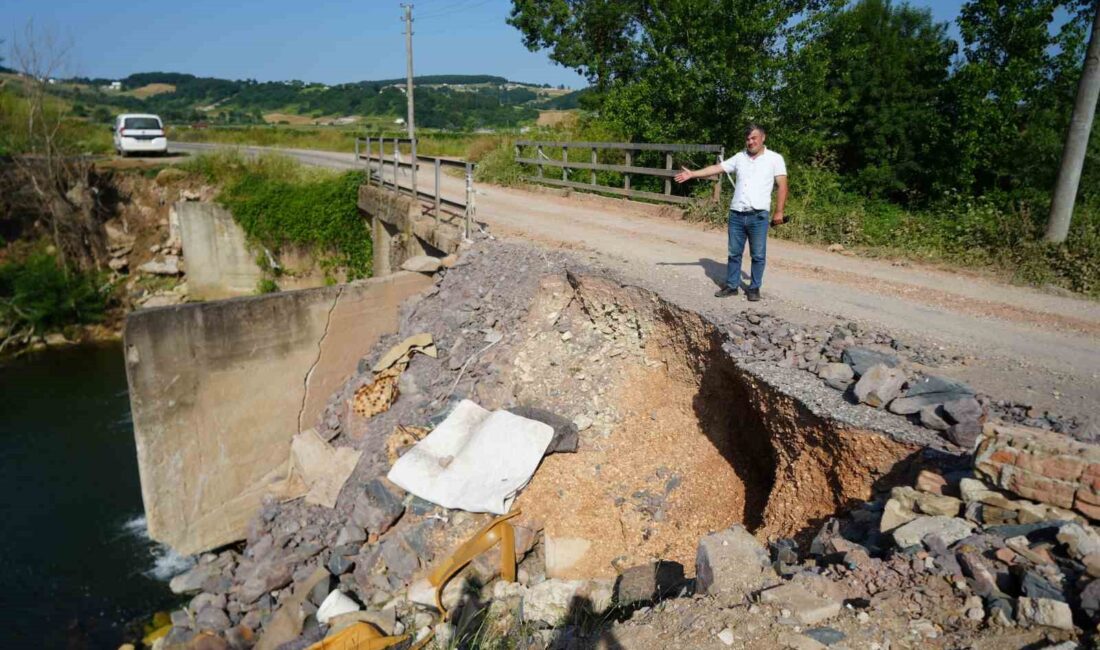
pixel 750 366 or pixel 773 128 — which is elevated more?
pixel 773 128

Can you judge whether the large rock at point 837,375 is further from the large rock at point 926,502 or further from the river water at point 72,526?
the river water at point 72,526

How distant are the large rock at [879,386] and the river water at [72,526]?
809 cm

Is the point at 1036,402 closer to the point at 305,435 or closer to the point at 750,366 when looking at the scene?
the point at 750,366

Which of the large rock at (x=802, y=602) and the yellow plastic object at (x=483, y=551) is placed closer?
the large rock at (x=802, y=602)

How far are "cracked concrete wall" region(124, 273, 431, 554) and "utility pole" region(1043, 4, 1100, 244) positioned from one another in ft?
30.2

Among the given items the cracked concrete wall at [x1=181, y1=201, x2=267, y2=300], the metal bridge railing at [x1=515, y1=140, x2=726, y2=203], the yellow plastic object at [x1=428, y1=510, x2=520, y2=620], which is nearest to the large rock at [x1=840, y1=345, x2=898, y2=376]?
the yellow plastic object at [x1=428, y1=510, x2=520, y2=620]

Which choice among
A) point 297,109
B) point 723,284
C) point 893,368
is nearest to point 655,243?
point 723,284

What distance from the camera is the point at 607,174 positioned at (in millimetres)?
16703

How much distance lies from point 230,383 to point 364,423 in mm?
1755

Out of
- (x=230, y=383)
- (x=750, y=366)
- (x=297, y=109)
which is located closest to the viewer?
(x=750, y=366)

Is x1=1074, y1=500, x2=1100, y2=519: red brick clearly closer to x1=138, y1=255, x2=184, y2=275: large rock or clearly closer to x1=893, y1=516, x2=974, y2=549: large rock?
Answer: x1=893, y1=516, x2=974, y2=549: large rock

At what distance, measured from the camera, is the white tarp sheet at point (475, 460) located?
6801 millimetres

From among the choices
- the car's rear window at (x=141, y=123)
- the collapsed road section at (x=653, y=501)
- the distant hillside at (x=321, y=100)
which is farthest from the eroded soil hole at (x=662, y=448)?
the distant hillside at (x=321, y=100)

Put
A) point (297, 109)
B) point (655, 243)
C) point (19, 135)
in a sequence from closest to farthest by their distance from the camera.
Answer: point (655, 243), point (19, 135), point (297, 109)
